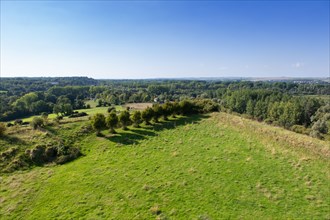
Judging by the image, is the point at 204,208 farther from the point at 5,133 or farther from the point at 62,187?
the point at 5,133

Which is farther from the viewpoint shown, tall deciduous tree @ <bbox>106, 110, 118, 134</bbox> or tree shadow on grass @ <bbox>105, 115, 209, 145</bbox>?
tall deciduous tree @ <bbox>106, 110, 118, 134</bbox>

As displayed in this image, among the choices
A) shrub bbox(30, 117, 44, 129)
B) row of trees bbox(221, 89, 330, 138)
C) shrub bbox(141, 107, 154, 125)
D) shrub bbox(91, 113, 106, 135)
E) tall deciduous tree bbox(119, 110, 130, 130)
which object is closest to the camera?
shrub bbox(91, 113, 106, 135)

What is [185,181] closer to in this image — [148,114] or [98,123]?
[148,114]

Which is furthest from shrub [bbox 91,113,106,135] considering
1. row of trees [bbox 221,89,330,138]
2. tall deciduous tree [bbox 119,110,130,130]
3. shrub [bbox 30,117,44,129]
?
row of trees [bbox 221,89,330,138]

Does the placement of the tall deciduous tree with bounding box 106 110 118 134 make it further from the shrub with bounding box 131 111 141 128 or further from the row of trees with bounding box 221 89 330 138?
the row of trees with bounding box 221 89 330 138

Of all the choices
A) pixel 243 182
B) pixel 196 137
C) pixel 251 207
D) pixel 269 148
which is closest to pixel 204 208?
pixel 251 207

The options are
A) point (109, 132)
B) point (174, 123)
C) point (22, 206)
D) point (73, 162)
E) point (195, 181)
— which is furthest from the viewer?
point (174, 123)

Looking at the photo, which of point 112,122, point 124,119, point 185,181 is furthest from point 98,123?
point 185,181

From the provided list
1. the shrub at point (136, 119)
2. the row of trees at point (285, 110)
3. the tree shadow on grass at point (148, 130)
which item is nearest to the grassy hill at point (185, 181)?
the tree shadow on grass at point (148, 130)
